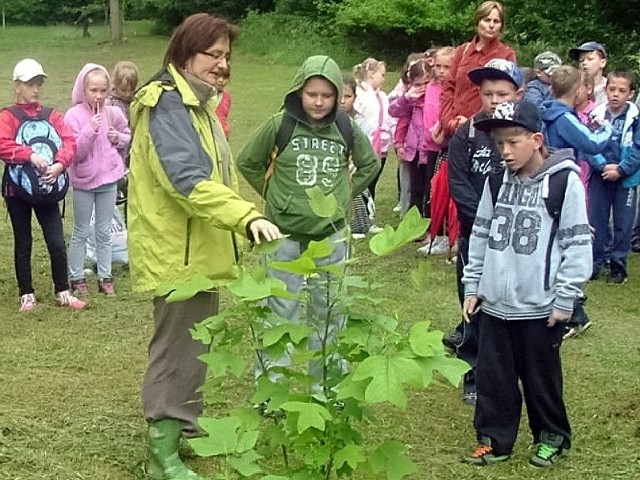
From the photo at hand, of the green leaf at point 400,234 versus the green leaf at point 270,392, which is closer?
the green leaf at point 400,234

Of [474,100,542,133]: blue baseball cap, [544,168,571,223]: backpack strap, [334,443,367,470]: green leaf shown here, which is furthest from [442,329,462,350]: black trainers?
[334,443,367,470]: green leaf

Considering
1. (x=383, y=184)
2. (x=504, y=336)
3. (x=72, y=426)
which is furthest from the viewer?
(x=383, y=184)

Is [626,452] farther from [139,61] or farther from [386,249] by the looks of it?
[139,61]

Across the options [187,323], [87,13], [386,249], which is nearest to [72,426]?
[187,323]

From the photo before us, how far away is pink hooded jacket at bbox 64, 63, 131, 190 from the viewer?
6867 mm

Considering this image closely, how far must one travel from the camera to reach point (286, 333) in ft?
9.20

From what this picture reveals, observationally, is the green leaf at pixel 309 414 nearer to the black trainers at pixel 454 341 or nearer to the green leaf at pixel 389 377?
the green leaf at pixel 389 377

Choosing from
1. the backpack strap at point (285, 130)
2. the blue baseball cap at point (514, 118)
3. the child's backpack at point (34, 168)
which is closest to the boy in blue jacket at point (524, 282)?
the blue baseball cap at point (514, 118)

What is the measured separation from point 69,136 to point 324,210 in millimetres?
4191

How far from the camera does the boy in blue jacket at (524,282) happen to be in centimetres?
405

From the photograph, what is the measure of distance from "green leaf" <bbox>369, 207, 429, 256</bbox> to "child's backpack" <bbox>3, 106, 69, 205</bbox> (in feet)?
13.5

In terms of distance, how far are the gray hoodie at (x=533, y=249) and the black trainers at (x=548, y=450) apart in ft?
1.88

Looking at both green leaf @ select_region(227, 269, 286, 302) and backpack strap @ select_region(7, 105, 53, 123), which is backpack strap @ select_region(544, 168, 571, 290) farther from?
backpack strap @ select_region(7, 105, 53, 123)

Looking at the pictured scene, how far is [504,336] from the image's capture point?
4.26 meters
